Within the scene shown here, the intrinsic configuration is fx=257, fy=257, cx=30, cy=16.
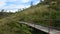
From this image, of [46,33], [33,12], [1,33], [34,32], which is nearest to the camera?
[1,33]

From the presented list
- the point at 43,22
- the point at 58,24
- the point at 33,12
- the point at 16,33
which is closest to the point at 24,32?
the point at 16,33

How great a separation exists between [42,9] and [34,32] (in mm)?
12992

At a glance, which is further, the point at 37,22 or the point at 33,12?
the point at 33,12

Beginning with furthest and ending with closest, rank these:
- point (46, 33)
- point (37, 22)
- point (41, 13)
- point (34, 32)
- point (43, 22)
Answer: point (41, 13) < point (37, 22) < point (43, 22) < point (34, 32) < point (46, 33)

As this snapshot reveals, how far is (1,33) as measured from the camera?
48.4 feet

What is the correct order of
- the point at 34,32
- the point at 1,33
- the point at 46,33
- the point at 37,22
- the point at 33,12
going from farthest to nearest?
the point at 33,12 < the point at 37,22 < the point at 34,32 < the point at 46,33 < the point at 1,33

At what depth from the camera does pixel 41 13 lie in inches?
1216

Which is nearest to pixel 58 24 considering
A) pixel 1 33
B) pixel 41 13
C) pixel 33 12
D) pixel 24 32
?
pixel 24 32

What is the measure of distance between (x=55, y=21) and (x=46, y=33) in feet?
17.6

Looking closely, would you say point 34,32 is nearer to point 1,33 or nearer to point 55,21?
point 55,21

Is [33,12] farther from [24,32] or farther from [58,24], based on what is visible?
[24,32]

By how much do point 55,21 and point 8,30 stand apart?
5985 millimetres

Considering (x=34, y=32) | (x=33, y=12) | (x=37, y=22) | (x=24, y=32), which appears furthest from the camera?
(x=33, y=12)

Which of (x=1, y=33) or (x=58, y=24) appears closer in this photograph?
(x=1, y=33)
